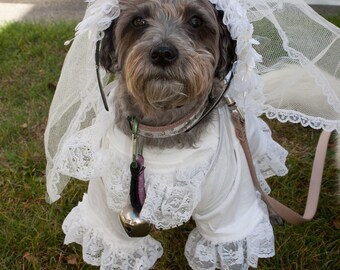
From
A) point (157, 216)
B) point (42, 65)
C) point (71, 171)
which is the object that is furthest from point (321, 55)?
point (42, 65)

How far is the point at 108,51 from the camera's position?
1.72m

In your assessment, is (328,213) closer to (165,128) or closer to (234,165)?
(234,165)

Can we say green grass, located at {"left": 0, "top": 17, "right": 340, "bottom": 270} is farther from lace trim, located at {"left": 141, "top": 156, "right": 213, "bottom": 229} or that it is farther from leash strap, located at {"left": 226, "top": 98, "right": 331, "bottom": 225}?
lace trim, located at {"left": 141, "top": 156, "right": 213, "bottom": 229}

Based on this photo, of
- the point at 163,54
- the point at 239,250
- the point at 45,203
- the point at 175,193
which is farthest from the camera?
the point at 45,203

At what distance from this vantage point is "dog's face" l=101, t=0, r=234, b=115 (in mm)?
1510

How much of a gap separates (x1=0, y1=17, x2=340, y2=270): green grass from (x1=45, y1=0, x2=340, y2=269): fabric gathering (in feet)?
1.05

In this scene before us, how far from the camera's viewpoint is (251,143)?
6.81ft

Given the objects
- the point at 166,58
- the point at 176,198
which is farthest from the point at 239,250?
the point at 166,58

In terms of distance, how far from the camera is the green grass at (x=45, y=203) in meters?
2.22

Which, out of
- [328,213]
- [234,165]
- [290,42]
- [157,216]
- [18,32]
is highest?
[290,42]

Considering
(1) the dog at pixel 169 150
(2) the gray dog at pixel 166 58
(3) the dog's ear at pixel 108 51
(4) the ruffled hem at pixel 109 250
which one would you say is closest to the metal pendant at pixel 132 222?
(1) the dog at pixel 169 150

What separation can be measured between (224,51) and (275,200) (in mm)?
715

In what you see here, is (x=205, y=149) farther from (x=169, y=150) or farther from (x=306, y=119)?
(x=306, y=119)

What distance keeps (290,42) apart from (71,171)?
2.84 ft
